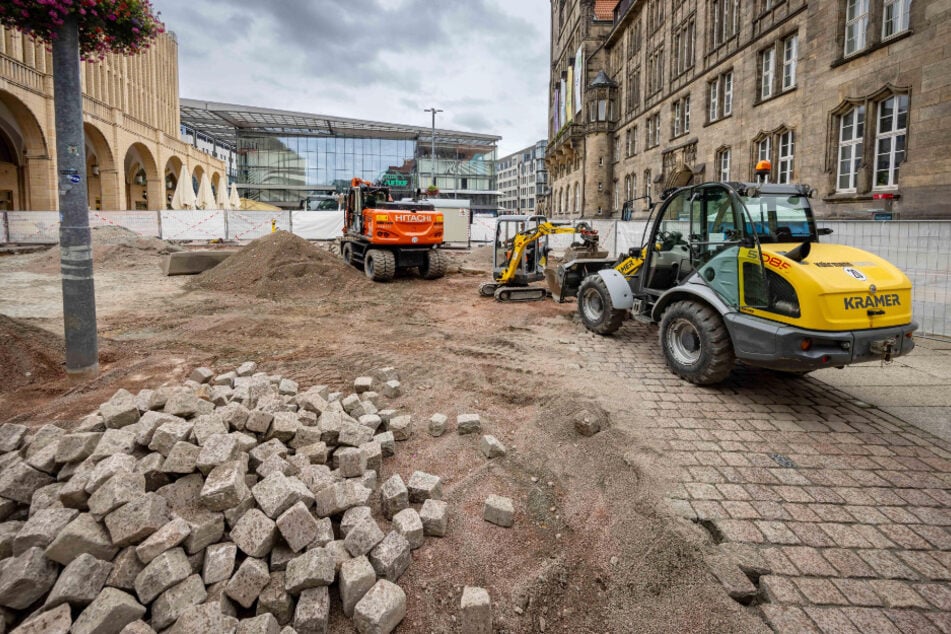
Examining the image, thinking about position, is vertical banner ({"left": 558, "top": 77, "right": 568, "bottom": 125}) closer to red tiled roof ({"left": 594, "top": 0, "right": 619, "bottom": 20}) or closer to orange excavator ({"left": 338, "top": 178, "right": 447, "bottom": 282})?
red tiled roof ({"left": 594, "top": 0, "right": 619, "bottom": 20})

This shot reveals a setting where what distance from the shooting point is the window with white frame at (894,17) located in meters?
13.8

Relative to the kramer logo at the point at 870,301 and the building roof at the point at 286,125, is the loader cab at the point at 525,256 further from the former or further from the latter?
the building roof at the point at 286,125

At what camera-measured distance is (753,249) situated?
556cm

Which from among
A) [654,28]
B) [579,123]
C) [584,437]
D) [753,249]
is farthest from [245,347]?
[579,123]

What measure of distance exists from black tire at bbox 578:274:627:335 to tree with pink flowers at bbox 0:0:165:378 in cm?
684

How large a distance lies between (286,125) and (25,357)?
194ft

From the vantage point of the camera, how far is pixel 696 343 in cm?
638

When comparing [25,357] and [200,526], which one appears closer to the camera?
[200,526]

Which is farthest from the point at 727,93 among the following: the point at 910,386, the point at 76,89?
the point at 76,89

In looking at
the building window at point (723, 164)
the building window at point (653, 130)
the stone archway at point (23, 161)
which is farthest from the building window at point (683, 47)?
the stone archway at point (23, 161)

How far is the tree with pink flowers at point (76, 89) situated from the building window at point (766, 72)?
69.0ft

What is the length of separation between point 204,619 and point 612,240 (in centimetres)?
1996

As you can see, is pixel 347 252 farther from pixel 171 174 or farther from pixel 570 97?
pixel 171 174

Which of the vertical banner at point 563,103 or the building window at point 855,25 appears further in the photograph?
the vertical banner at point 563,103
